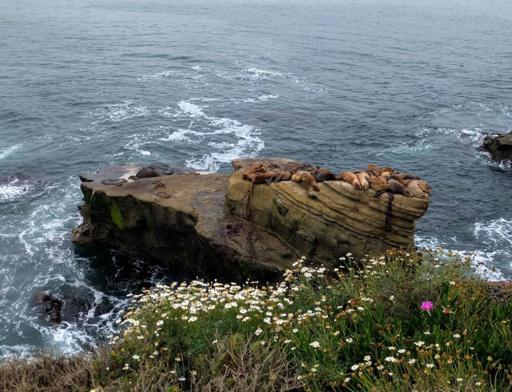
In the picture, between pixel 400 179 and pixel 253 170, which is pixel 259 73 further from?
pixel 400 179

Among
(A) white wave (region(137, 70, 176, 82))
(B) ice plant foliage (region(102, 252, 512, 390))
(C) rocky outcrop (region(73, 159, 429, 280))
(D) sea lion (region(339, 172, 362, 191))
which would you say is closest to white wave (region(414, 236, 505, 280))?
(C) rocky outcrop (region(73, 159, 429, 280))

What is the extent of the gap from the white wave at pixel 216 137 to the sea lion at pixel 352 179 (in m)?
15.5

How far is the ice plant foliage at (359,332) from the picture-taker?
9297mm

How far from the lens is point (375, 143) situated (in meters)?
40.3

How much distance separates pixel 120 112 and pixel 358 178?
3018 centimetres

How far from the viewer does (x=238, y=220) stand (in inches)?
922

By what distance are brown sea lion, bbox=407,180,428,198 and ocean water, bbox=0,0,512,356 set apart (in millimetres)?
6805

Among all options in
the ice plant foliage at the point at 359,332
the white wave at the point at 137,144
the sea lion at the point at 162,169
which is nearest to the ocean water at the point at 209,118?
the white wave at the point at 137,144

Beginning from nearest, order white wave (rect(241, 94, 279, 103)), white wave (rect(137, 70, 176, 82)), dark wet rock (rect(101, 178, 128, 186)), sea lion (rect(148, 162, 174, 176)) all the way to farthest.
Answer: dark wet rock (rect(101, 178, 128, 186))
sea lion (rect(148, 162, 174, 176))
white wave (rect(241, 94, 279, 103))
white wave (rect(137, 70, 176, 82))

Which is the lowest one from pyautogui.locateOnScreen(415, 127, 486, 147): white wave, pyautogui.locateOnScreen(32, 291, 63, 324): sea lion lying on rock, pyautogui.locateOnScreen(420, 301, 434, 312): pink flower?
pyautogui.locateOnScreen(32, 291, 63, 324): sea lion lying on rock

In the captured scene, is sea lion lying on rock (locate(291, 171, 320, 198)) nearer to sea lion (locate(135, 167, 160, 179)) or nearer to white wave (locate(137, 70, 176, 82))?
sea lion (locate(135, 167, 160, 179))

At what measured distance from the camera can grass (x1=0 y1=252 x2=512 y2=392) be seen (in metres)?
9.30

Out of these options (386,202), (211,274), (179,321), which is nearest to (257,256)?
(211,274)

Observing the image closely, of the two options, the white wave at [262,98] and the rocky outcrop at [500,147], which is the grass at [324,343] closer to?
the rocky outcrop at [500,147]
